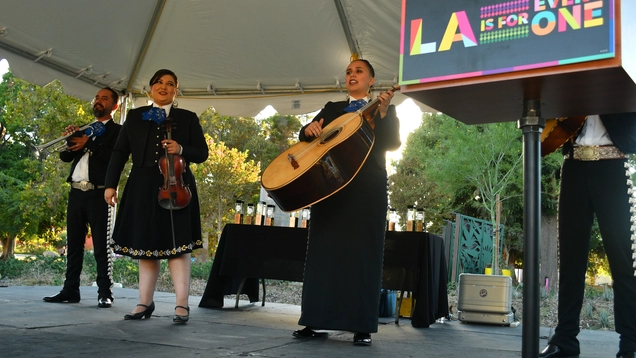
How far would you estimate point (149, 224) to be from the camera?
4.45 metres

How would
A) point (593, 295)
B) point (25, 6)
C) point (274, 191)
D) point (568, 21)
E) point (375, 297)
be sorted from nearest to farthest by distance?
1. point (568, 21)
2. point (274, 191)
3. point (375, 297)
4. point (25, 6)
5. point (593, 295)

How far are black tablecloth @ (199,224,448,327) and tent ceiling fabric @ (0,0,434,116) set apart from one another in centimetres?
174

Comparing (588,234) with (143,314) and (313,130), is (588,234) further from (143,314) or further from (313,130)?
(143,314)

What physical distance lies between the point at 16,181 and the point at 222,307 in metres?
22.3

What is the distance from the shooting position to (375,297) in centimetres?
375

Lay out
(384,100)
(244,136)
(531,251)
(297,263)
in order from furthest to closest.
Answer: (244,136) < (297,263) < (384,100) < (531,251)

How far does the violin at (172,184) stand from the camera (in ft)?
14.3

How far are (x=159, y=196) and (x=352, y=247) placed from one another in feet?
5.10

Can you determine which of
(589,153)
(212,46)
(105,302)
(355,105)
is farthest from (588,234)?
(212,46)

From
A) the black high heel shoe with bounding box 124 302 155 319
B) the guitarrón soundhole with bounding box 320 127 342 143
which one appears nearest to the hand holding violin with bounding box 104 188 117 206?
the black high heel shoe with bounding box 124 302 155 319

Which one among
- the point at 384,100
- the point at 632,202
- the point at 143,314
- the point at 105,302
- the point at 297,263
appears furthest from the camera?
the point at 297,263

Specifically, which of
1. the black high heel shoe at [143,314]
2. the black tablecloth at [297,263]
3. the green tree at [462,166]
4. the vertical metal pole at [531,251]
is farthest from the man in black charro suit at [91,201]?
the green tree at [462,166]

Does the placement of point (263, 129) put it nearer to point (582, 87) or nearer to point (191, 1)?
point (191, 1)

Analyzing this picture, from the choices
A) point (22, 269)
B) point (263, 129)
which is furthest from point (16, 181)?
point (22, 269)
